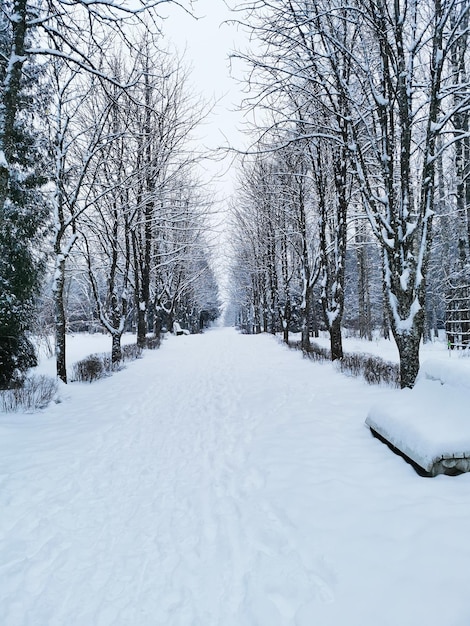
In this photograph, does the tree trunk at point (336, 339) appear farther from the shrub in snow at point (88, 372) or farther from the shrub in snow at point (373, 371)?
the shrub in snow at point (88, 372)

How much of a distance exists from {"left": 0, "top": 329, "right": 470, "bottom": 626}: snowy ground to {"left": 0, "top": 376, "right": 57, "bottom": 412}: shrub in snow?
28.6 inches

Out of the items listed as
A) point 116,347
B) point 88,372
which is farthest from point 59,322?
point 116,347

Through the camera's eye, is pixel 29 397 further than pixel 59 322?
No

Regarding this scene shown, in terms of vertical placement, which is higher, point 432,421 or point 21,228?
point 21,228

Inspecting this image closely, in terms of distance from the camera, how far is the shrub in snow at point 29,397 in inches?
242

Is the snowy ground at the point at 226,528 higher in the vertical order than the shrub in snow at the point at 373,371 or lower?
lower

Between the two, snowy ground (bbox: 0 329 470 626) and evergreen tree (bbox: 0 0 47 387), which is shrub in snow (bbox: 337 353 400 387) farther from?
evergreen tree (bbox: 0 0 47 387)

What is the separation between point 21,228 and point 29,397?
156 inches

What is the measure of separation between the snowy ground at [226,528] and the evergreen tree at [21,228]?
2443mm

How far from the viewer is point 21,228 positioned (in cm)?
793

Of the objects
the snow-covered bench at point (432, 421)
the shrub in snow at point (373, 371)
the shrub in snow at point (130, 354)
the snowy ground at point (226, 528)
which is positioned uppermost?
the snow-covered bench at point (432, 421)

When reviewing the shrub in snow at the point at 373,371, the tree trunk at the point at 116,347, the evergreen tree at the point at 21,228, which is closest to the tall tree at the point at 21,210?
Answer: the evergreen tree at the point at 21,228

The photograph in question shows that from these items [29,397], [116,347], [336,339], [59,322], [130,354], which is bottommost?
[130,354]

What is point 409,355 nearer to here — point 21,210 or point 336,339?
point 336,339
